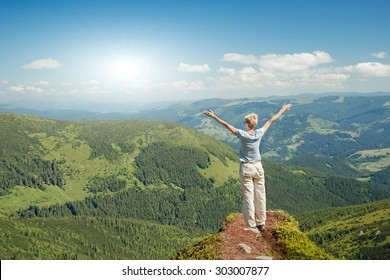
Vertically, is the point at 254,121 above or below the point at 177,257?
above

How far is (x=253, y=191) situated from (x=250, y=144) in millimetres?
2984

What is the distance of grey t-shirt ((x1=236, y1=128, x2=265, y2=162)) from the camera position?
19062mm

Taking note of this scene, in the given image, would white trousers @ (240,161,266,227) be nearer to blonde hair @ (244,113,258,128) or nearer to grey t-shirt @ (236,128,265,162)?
grey t-shirt @ (236,128,265,162)

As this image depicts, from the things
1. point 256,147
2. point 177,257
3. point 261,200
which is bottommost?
point 177,257

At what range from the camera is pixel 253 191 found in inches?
794

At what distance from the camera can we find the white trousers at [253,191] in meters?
19.5

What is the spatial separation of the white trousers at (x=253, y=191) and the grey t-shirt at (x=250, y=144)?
408 mm

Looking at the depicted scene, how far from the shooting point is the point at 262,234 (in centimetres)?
2019

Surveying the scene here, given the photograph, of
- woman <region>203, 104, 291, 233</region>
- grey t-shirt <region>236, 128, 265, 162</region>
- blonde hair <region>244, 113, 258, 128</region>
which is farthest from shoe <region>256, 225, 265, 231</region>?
blonde hair <region>244, 113, 258, 128</region>

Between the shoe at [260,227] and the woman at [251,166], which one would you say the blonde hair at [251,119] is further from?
the shoe at [260,227]

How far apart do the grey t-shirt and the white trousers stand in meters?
0.41
